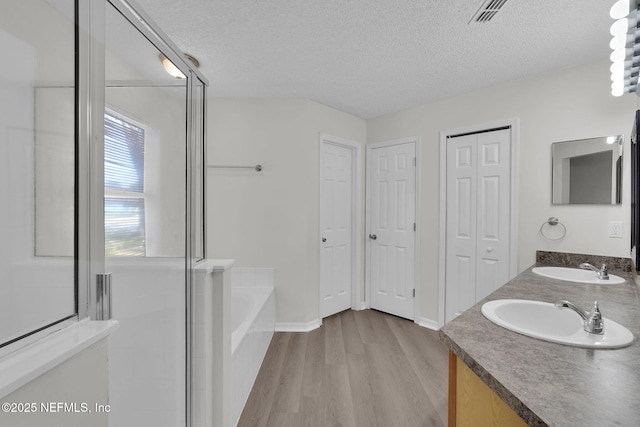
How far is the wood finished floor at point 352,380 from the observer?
170cm

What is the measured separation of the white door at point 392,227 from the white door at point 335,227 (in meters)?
0.29

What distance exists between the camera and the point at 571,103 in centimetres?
219

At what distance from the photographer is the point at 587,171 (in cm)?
212

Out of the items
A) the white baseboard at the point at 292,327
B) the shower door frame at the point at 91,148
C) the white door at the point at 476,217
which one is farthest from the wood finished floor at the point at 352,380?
the shower door frame at the point at 91,148

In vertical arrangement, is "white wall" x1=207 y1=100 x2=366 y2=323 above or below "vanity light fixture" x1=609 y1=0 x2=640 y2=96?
below

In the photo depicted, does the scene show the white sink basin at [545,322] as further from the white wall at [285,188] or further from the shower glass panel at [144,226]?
the white wall at [285,188]

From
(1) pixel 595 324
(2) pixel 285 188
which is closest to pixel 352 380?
(1) pixel 595 324

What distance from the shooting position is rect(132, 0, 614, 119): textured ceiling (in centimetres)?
160

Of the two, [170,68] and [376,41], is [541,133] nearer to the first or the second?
[376,41]

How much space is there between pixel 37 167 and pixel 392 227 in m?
3.07

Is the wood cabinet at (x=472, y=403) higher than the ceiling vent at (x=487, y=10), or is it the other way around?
the ceiling vent at (x=487, y=10)

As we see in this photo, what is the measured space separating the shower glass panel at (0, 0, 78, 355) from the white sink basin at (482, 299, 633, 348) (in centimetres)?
131

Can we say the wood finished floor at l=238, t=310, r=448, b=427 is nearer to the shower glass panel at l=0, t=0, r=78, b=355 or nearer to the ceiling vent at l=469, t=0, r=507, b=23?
the shower glass panel at l=0, t=0, r=78, b=355

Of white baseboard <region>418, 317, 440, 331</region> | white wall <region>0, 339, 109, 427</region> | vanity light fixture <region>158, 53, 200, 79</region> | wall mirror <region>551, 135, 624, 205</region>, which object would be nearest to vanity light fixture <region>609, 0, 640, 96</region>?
wall mirror <region>551, 135, 624, 205</region>
